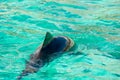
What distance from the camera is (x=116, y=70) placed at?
6.42 meters

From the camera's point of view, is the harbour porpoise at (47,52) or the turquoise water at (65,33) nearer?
the harbour porpoise at (47,52)

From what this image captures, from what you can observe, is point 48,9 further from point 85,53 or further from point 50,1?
point 85,53

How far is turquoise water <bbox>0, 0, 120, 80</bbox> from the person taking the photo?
630cm

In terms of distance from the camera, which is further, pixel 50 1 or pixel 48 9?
pixel 50 1

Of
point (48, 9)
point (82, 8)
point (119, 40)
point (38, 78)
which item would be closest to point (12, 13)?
point (48, 9)

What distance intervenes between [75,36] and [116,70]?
2.05 metres

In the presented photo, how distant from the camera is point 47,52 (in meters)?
6.26

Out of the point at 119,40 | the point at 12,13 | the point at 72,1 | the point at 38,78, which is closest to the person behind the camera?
the point at 38,78

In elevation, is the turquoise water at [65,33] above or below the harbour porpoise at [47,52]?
below

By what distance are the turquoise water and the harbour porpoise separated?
0.12 m

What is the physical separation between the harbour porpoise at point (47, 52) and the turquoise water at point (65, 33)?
125mm

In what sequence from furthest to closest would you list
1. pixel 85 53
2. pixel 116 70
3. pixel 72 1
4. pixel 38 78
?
1. pixel 72 1
2. pixel 85 53
3. pixel 116 70
4. pixel 38 78

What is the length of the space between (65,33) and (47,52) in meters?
2.34

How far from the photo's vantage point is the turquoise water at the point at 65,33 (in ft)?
20.7
